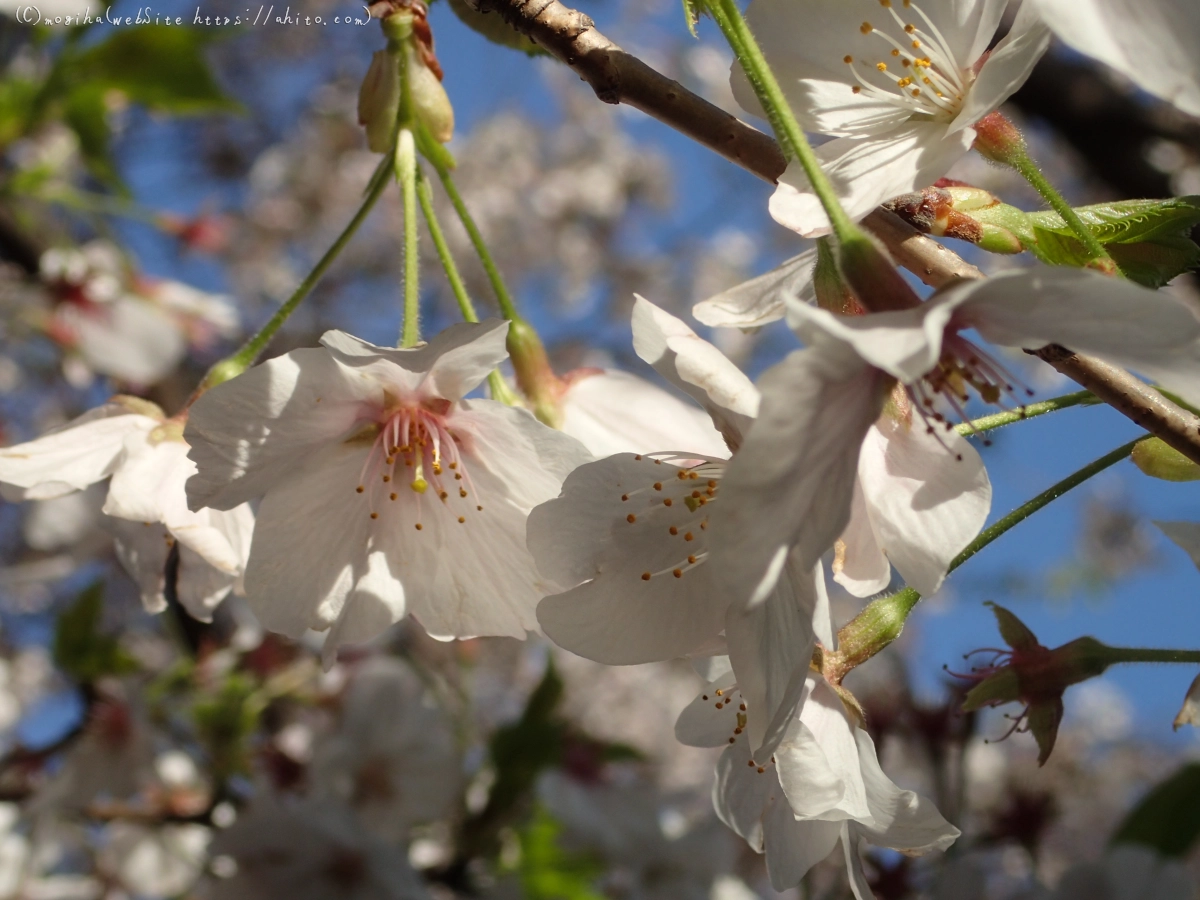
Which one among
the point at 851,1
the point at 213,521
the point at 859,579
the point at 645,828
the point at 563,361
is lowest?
the point at 563,361

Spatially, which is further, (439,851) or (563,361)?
(563,361)

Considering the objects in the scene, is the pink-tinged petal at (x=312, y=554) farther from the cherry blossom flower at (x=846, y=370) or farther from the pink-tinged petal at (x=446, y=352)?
the cherry blossom flower at (x=846, y=370)

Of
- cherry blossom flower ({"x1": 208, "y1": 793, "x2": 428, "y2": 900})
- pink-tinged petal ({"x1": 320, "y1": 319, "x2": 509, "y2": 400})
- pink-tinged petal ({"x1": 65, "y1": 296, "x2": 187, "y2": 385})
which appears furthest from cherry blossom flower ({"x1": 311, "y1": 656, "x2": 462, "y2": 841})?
pink-tinged petal ({"x1": 320, "y1": 319, "x2": 509, "y2": 400})

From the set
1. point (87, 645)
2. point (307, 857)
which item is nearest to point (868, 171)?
point (307, 857)

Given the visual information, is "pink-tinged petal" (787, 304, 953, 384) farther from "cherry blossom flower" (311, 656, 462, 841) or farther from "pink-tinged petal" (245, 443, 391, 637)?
"cherry blossom flower" (311, 656, 462, 841)

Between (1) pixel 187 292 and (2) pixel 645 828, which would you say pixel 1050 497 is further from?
(1) pixel 187 292

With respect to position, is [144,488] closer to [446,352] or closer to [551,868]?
[446,352]

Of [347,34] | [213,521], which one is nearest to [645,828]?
[213,521]
